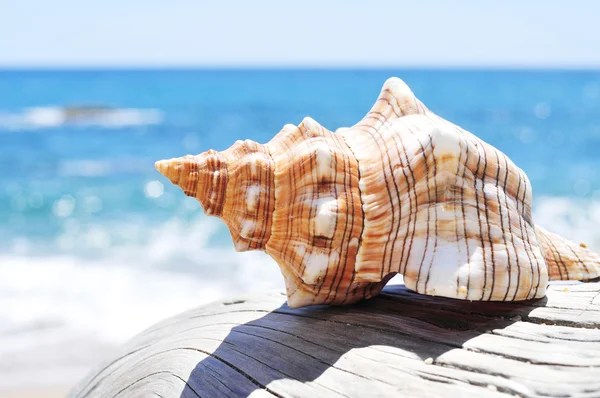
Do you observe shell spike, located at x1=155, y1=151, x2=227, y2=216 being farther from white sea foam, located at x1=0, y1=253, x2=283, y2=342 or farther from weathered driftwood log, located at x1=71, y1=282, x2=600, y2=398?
white sea foam, located at x1=0, y1=253, x2=283, y2=342

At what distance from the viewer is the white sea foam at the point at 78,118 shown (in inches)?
992

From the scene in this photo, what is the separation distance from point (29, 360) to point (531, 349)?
4.39m

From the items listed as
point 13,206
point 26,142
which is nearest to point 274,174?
point 13,206

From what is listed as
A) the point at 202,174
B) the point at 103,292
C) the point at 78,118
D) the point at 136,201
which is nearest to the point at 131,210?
the point at 136,201

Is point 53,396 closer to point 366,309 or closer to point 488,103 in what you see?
point 366,309

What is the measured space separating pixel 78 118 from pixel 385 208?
27512mm

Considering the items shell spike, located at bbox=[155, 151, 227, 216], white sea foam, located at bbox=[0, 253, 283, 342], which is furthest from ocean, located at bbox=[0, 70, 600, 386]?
shell spike, located at bbox=[155, 151, 227, 216]

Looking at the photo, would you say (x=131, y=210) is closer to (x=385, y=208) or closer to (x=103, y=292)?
(x=103, y=292)

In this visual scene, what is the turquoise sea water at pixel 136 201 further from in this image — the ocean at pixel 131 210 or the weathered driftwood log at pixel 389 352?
the weathered driftwood log at pixel 389 352

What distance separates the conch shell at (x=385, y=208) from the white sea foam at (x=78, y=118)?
23641 millimetres

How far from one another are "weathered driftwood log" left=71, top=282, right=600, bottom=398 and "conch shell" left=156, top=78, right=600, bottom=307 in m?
0.11

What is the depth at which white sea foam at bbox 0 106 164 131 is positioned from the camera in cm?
2519

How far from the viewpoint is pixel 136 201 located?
37.8ft

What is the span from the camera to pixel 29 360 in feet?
16.8
